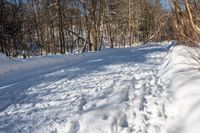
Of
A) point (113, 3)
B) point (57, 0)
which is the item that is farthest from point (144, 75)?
point (113, 3)

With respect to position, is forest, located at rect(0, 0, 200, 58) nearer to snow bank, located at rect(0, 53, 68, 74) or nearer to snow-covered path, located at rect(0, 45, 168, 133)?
snow-covered path, located at rect(0, 45, 168, 133)

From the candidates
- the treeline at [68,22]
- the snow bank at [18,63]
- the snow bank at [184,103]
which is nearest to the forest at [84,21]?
the treeline at [68,22]

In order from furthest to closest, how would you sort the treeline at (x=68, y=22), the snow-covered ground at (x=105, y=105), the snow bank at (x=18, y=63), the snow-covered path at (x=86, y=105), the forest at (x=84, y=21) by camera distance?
the treeline at (x=68, y=22) < the snow bank at (x=18, y=63) < the forest at (x=84, y=21) < the snow-covered path at (x=86, y=105) < the snow-covered ground at (x=105, y=105)

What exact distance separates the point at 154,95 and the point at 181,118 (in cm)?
196

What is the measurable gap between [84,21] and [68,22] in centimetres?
887

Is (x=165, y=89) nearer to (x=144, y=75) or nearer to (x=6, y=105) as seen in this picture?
(x=144, y=75)

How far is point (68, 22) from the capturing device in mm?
44719

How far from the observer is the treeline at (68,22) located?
28.3 metres

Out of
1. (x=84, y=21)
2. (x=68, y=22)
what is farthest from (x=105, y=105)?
(x=68, y=22)

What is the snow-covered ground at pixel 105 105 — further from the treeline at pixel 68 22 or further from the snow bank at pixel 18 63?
the snow bank at pixel 18 63

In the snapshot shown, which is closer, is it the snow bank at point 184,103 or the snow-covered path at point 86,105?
the snow bank at point 184,103

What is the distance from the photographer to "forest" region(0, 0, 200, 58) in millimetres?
11896

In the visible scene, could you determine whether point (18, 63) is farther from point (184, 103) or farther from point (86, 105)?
point (184, 103)

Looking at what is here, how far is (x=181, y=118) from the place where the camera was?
5.06 m
